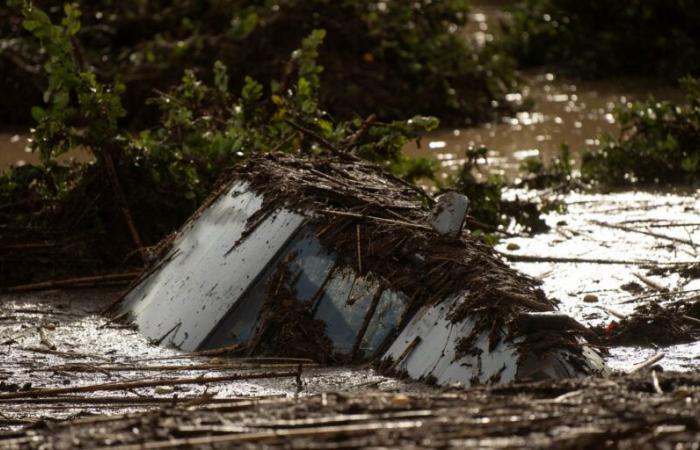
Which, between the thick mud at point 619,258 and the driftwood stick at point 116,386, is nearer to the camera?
the driftwood stick at point 116,386

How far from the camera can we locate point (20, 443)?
3.14 meters

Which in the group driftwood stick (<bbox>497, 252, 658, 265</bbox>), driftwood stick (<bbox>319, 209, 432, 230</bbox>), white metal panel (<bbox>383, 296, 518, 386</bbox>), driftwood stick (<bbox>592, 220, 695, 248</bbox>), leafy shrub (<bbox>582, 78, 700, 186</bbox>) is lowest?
leafy shrub (<bbox>582, 78, 700, 186</bbox>)

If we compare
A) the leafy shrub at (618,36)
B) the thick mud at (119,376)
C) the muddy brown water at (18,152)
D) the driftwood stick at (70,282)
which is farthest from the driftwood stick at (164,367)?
the leafy shrub at (618,36)

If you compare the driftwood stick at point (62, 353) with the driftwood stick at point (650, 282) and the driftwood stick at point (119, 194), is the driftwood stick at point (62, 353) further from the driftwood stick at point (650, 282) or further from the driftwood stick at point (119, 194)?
the driftwood stick at point (650, 282)

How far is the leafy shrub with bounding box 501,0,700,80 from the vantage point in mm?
13516

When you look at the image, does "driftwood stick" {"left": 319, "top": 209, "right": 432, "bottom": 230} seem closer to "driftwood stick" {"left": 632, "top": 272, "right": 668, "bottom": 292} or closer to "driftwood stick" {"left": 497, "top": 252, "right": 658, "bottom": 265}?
"driftwood stick" {"left": 632, "top": 272, "right": 668, "bottom": 292}

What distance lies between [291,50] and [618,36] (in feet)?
13.4

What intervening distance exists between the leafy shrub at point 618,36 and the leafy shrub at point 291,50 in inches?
76.2

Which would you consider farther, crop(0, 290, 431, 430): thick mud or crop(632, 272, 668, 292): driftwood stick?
crop(632, 272, 668, 292): driftwood stick

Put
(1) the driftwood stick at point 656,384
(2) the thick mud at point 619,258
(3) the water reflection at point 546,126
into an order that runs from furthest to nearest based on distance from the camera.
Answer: (3) the water reflection at point 546,126
(2) the thick mud at point 619,258
(1) the driftwood stick at point 656,384

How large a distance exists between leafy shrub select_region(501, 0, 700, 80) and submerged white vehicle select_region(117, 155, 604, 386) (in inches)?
335

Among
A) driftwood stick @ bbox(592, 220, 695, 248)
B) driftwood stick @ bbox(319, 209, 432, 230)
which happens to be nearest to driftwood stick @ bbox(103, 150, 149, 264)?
driftwood stick @ bbox(319, 209, 432, 230)

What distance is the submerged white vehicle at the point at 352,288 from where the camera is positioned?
4.25 metres

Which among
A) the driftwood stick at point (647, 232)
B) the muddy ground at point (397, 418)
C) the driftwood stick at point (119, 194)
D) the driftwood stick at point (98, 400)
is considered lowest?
the driftwood stick at point (647, 232)
